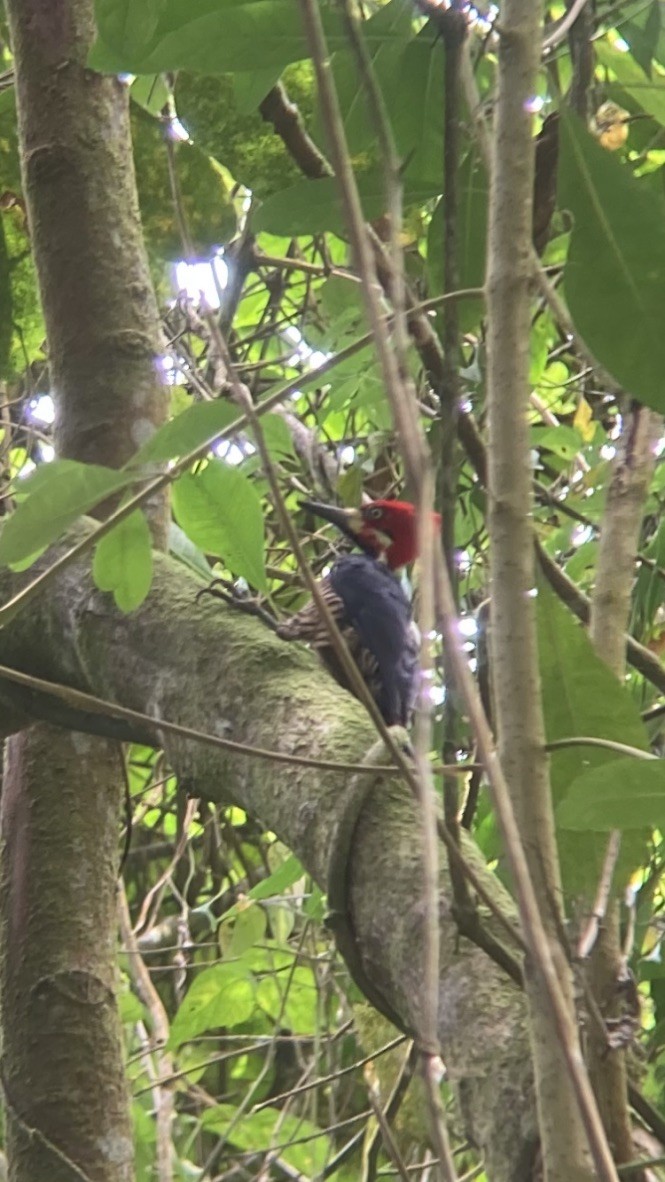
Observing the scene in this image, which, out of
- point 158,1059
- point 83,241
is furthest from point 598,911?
point 158,1059

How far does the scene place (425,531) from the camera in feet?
1.32

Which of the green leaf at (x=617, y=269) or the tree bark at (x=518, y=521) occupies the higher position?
the green leaf at (x=617, y=269)

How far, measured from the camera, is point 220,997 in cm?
171

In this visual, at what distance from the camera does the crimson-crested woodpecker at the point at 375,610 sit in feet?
6.03

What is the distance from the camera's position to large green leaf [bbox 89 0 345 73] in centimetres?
75

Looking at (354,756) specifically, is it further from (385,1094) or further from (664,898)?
(385,1094)

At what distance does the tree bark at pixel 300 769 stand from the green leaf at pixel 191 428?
0.27 metres

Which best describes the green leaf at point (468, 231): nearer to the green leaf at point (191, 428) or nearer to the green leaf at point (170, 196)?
the green leaf at point (191, 428)

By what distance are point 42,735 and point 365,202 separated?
71 centimetres

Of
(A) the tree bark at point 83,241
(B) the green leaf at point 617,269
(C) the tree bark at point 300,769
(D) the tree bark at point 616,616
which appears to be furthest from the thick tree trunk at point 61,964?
(B) the green leaf at point 617,269

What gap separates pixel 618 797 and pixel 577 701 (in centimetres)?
14

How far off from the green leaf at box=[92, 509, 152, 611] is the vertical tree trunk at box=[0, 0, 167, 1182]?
0.46 metres

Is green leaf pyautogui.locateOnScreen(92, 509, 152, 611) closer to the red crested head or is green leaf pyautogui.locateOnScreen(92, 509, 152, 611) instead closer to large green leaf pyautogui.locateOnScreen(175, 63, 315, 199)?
large green leaf pyautogui.locateOnScreen(175, 63, 315, 199)

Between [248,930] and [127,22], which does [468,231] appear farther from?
[248,930]
